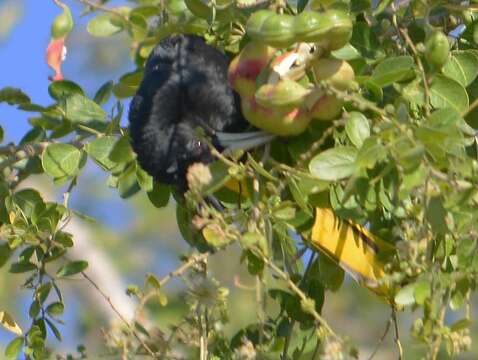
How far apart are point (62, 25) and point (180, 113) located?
24 cm

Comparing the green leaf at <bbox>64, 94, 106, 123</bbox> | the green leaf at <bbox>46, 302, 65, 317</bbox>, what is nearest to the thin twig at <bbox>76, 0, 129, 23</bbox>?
the green leaf at <bbox>64, 94, 106, 123</bbox>

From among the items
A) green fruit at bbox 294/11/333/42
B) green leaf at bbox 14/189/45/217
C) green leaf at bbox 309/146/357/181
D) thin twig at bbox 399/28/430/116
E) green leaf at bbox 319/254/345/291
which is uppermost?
green fruit at bbox 294/11/333/42

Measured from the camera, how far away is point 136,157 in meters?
1.18

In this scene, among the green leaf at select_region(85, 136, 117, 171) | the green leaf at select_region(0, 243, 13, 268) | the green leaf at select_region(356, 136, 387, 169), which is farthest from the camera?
the green leaf at select_region(0, 243, 13, 268)

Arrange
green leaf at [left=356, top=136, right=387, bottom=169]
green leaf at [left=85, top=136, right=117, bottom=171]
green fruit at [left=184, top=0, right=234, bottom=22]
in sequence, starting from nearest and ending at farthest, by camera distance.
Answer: green leaf at [left=356, top=136, right=387, bottom=169], green fruit at [left=184, top=0, right=234, bottom=22], green leaf at [left=85, top=136, right=117, bottom=171]

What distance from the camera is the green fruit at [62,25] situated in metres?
1.32

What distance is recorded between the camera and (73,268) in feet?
4.45

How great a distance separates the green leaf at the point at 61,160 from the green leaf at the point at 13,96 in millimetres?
64

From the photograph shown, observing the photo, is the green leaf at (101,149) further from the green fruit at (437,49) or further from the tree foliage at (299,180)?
the green fruit at (437,49)

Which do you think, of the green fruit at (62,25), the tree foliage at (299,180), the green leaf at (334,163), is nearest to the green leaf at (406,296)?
the tree foliage at (299,180)

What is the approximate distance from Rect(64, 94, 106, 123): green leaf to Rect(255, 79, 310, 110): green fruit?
309 millimetres

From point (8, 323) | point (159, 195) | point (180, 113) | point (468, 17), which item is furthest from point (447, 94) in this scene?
point (8, 323)

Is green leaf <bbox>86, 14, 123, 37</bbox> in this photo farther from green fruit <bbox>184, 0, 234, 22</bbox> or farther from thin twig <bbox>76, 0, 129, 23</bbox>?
green fruit <bbox>184, 0, 234, 22</bbox>

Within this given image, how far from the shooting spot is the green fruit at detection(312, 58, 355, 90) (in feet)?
3.52
